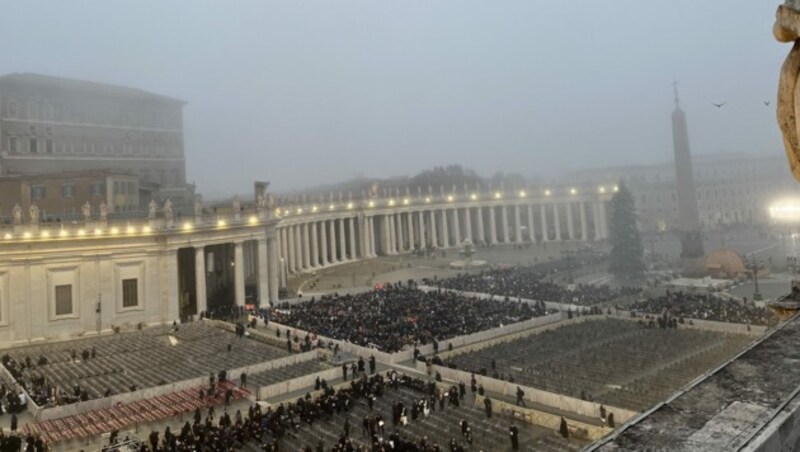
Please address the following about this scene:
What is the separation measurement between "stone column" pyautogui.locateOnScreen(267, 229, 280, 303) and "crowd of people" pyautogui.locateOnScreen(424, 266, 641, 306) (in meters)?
14.4

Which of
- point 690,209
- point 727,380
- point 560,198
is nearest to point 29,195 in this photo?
point 727,380

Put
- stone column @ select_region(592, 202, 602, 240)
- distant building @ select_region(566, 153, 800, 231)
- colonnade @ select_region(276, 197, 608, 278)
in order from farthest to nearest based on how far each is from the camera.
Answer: distant building @ select_region(566, 153, 800, 231)
stone column @ select_region(592, 202, 602, 240)
colonnade @ select_region(276, 197, 608, 278)

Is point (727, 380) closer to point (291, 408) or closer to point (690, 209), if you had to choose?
point (291, 408)

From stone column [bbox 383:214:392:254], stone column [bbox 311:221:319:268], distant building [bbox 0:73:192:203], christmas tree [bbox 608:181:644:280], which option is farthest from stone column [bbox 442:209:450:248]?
distant building [bbox 0:73:192:203]

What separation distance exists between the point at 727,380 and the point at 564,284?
171 feet

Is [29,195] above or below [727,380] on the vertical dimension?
above

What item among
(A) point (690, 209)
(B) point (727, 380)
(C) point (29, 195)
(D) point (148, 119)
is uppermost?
(D) point (148, 119)

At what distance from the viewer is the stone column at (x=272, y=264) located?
176ft

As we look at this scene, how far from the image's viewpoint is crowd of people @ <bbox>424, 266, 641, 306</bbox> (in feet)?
153

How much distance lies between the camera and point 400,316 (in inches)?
1583

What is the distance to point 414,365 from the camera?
31.2 m

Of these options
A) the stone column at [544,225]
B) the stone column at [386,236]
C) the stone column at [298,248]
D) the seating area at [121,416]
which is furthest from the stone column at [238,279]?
the stone column at [544,225]

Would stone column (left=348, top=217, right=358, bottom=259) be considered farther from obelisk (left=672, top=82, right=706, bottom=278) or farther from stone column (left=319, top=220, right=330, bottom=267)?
obelisk (left=672, top=82, right=706, bottom=278)

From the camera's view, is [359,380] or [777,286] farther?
[777,286]
